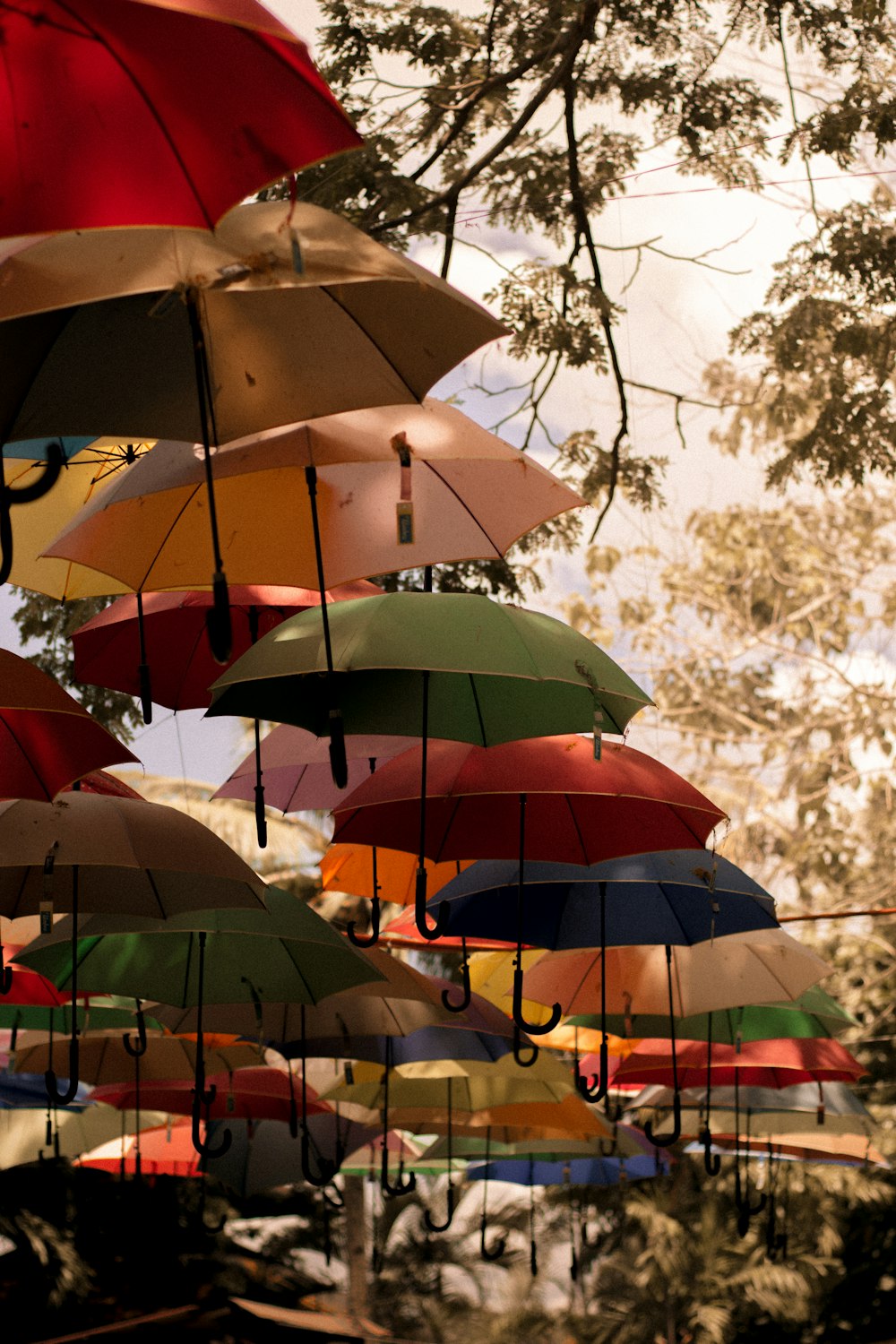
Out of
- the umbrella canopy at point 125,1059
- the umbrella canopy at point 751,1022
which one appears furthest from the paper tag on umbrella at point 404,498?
the umbrella canopy at point 125,1059

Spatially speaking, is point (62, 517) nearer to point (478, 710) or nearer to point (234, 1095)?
point (478, 710)

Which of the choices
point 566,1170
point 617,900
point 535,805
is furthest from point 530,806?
point 566,1170

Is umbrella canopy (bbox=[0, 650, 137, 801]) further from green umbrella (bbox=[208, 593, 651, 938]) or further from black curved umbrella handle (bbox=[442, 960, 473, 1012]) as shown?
black curved umbrella handle (bbox=[442, 960, 473, 1012])

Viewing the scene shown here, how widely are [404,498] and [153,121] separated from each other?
163cm

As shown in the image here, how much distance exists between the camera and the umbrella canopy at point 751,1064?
21.9 ft

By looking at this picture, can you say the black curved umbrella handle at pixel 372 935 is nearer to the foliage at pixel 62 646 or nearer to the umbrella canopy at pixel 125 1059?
the foliage at pixel 62 646

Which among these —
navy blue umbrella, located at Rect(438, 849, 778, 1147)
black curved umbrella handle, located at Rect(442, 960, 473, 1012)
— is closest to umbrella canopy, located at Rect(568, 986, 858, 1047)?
black curved umbrella handle, located at Rect(442, 960, 473, 1012)

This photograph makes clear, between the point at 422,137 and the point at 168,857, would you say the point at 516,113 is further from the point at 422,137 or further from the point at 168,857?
the point at 168,857

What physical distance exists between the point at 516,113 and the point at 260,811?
5.46 meters

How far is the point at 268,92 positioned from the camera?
192 cm

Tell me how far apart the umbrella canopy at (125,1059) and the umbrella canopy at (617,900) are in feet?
8.73

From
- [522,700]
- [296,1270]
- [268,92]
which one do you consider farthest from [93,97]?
[296,1270]

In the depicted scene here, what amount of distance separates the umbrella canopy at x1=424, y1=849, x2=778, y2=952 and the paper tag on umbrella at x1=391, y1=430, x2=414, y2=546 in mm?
1689

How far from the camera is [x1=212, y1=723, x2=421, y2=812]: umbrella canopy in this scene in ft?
16.0
